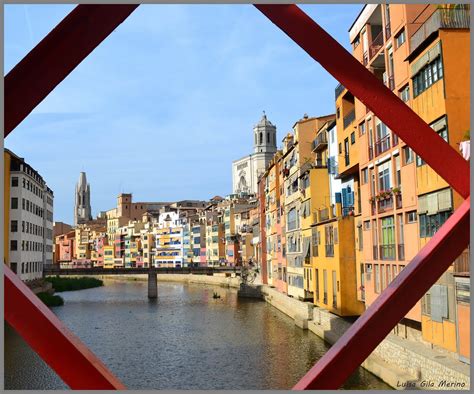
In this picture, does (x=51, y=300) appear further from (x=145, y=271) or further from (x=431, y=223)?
(x=431, y=223)

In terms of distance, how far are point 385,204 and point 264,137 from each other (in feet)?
377

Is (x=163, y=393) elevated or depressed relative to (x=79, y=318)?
elevated

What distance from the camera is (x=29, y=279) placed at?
1767 inches

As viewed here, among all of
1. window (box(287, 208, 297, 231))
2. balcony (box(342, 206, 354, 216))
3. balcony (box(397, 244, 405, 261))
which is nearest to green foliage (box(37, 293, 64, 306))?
window (box(287, 208, 297, 231))

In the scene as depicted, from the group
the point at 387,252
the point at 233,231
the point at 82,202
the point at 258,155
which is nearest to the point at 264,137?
the point at 258,155

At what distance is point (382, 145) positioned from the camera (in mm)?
19391

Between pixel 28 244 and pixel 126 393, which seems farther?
pixel 28 244

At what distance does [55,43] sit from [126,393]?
1.04 metres

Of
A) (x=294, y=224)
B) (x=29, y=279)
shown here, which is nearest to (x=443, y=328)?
(x=294, y=224)

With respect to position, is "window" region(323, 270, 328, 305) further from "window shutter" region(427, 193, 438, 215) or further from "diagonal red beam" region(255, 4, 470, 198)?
"diagonal red beam" region(255, 4, 470, 198)

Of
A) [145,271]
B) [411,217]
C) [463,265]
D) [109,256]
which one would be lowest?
[109,256]

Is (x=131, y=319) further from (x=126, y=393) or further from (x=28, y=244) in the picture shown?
(x=126, y=393)

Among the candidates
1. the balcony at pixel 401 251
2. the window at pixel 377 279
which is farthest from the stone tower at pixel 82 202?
the balcony at pixel 401 251

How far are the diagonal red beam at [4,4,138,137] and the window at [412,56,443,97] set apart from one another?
45.8 ft
